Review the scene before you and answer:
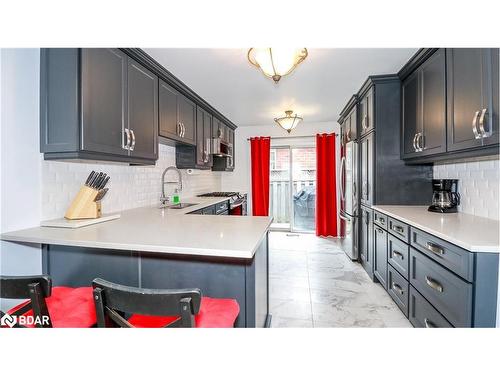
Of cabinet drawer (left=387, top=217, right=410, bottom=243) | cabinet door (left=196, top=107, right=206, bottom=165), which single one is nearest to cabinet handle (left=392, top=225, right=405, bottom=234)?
cabinet drawer (left=387, top=217, right=410, bottom=243)

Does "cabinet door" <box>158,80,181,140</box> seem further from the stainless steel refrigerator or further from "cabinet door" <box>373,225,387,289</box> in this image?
"cabinet door" <box>373,225,387,289</box>

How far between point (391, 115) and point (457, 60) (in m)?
0.96

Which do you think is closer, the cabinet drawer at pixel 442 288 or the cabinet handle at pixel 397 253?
the cabinet drawer at pixel 442 288

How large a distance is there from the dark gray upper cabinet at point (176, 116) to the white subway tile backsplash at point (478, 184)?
2875mm

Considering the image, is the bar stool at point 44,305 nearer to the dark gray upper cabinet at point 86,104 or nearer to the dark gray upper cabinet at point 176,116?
the dark gray upper cabinet at point 86,104

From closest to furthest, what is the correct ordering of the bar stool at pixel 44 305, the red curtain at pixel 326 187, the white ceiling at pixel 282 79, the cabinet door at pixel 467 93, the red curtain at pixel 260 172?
the bar stool at pixel 44 305, the cabinet door at pixel 467 93, the white ceiling at pixel 282 79, the red curtain at pixel 326 187, the red curtain at pixel 260 172

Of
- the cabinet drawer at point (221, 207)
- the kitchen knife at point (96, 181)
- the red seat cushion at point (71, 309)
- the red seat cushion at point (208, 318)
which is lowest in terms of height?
the red seat cushion at point (208, 318)

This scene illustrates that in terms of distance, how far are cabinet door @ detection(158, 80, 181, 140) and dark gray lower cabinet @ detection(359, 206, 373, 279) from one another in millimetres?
2482

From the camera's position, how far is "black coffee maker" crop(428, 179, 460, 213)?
2107 millimetres

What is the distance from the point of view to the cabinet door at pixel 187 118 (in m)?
2.99

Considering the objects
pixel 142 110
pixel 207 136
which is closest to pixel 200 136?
pixel 207 136

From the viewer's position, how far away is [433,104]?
6.91 feet

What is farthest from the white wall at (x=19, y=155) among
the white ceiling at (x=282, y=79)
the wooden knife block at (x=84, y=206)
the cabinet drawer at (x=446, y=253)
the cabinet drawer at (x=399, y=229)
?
the cabinet drawer at (x=399, y=229)
